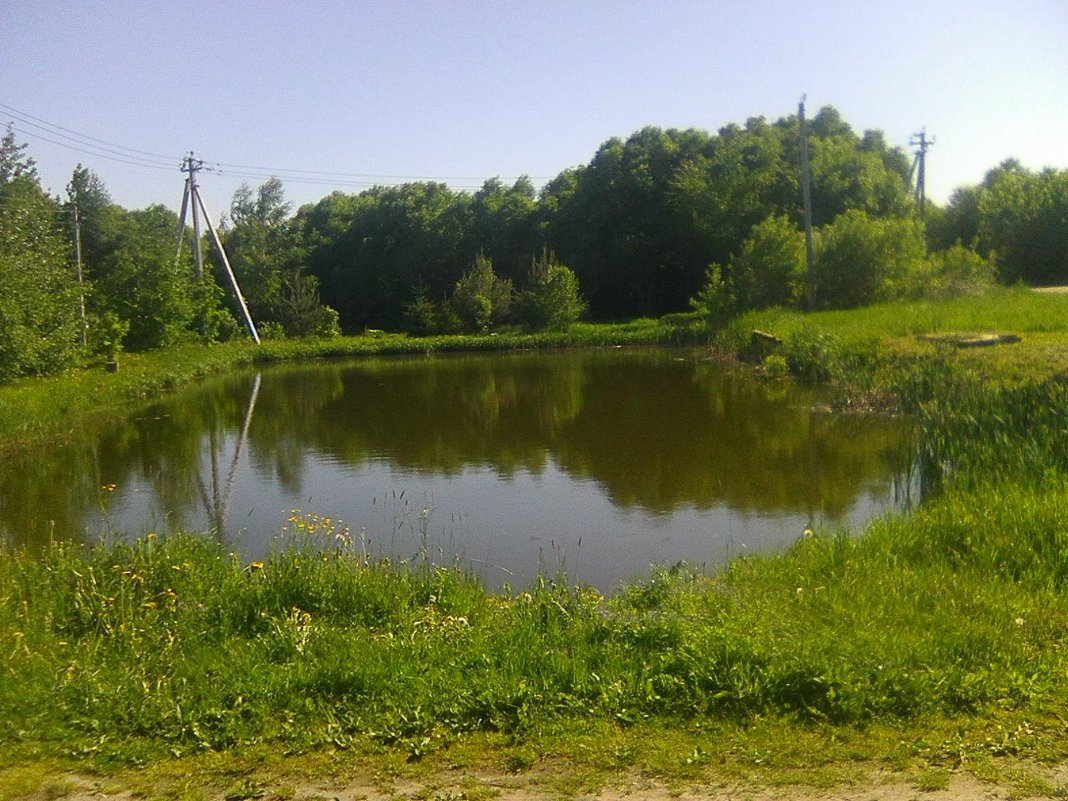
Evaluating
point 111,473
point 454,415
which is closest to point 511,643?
point 111,473

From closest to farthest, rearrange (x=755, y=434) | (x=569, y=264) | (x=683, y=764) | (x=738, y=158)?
(x=683, y=764)
(x=755, y=434)
(x=738, y=158)
(x=569, y=264)

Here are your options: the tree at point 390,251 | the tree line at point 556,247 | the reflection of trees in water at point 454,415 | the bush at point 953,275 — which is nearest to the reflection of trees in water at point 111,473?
the reflection of trees in water at point 454,415

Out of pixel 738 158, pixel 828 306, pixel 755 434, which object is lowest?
pixel 755 434

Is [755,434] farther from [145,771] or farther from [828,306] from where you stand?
[828,306]

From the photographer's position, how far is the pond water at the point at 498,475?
9711 mm

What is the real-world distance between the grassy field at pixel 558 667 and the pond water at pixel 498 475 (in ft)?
5.44

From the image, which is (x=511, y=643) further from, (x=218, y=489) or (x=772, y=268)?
(x=772, y=268)

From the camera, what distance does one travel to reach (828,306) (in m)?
32.5

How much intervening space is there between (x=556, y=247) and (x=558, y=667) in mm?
46891

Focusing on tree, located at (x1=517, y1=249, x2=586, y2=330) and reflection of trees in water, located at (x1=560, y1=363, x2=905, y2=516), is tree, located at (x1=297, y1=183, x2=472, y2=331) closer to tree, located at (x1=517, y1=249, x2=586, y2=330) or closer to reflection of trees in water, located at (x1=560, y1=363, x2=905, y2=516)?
tree, located at (x1=517, y1=249, x2=586, y2=330)

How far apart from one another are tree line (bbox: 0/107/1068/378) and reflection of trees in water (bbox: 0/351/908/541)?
5779mm

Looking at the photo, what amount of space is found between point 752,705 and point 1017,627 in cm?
166

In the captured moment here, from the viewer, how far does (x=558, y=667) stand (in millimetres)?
4734

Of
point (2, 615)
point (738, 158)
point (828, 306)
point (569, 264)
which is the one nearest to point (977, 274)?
point (828, 306)
